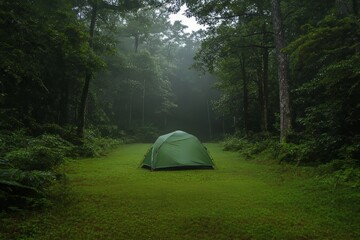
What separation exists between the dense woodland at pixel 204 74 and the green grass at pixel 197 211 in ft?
2.66

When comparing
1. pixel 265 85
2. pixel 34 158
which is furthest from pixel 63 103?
pixel 265 85

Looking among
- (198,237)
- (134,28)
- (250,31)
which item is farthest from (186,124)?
(198,237)

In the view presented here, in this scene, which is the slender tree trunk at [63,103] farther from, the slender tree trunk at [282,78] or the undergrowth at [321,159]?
the slender tree trunk at [282,78]

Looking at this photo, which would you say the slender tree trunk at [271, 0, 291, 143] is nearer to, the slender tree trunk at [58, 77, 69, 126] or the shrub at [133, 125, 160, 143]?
the slender tree trunk at [58, 77, 69, 126]

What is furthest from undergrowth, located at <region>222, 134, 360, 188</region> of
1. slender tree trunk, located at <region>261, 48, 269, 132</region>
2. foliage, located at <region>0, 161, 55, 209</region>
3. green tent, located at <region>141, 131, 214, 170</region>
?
foliage, located at <region>0, 161, 55, 209</region>

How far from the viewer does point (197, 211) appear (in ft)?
18.0

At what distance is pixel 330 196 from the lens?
243 inches

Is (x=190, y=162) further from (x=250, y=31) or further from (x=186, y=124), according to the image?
(x=186, y=124)

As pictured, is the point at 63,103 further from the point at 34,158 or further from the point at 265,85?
the point at 265,85

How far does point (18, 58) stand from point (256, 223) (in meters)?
6.70

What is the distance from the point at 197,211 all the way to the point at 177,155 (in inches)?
213

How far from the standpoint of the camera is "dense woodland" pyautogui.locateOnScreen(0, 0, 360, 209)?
7895mm

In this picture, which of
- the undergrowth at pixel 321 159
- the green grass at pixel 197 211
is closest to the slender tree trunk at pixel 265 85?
the undergrowth at pixel 321 159

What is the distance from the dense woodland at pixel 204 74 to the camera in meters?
7.89
